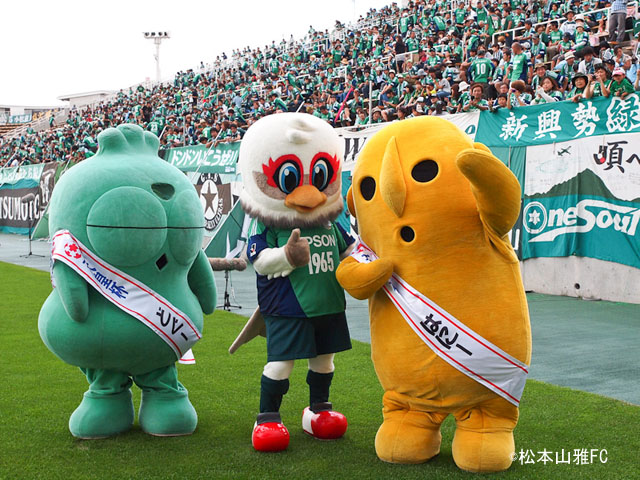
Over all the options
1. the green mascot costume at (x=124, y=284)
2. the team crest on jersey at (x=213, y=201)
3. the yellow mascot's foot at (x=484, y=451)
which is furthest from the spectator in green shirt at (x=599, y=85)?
the team crest on jersey at (x=213, y=201)

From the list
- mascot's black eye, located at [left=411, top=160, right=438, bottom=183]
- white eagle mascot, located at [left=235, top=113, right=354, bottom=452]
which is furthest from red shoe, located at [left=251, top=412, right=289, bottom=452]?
mascot's black eye, located at [left=411, top=160, right=438, bottom=183]

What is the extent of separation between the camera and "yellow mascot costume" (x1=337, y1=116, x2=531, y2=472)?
3279mm

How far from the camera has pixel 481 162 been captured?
3047mm

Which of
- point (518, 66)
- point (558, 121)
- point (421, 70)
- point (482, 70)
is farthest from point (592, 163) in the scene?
point (421, 70)

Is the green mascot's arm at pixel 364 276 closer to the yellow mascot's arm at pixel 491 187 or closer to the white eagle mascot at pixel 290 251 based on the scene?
the white eagle mascot at pixel 290 251

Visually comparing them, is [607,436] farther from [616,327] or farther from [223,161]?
[223,161]

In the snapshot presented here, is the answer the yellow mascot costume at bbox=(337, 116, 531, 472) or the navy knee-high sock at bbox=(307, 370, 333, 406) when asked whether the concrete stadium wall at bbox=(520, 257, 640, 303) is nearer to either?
the navy knee-high sock at bbox=(307, 370, 333, 406)

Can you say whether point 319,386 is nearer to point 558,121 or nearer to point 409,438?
point 409,438

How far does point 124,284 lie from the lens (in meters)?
3.92

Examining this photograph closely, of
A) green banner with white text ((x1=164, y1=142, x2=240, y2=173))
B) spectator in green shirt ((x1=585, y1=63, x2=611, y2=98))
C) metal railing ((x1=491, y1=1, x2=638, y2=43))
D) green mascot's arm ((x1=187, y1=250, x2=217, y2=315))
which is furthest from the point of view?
green banner with white text ((x1=164, y1=142, x2=240, y2=173))

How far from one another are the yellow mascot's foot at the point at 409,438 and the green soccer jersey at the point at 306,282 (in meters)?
0.71

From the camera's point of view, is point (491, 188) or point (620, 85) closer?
point (491, 188)

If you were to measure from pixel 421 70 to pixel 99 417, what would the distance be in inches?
520

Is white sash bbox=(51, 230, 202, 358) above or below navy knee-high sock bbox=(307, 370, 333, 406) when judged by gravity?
above
